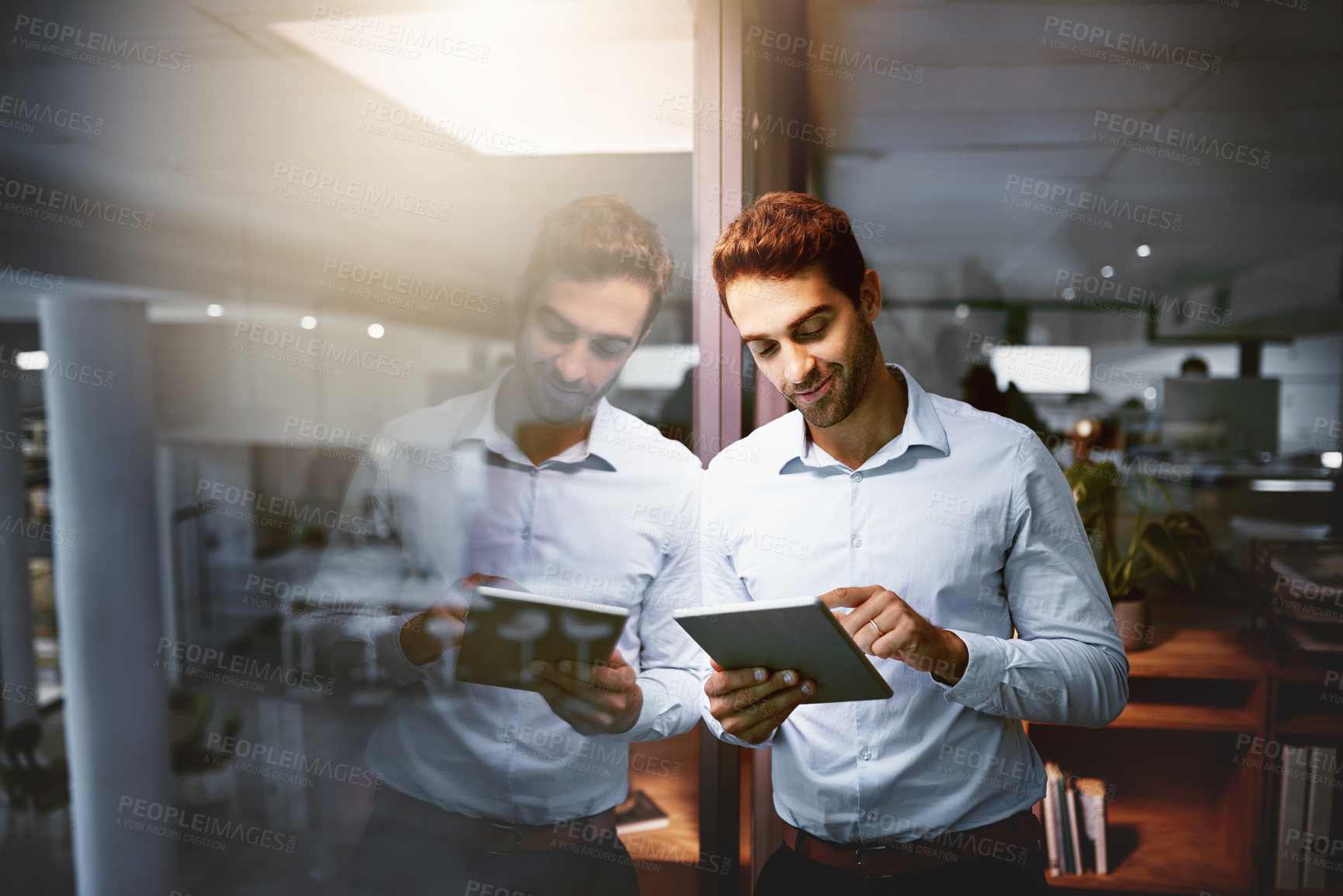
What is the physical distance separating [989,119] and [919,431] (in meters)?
1.30

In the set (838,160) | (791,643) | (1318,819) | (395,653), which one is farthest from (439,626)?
(1318,819)

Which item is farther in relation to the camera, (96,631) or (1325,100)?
(1325,100)

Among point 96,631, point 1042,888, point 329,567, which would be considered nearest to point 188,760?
point 96,631

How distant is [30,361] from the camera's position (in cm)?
129

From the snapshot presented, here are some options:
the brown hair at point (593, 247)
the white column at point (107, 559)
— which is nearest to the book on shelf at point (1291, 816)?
the brown hair at point (593, 247)

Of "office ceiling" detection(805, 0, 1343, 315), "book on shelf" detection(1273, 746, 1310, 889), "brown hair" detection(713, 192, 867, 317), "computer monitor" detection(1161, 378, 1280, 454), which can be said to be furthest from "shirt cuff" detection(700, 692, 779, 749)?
"computer monitor" detection(1161, 378, 1280, 454)

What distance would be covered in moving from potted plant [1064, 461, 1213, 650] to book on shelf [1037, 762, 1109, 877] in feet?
1.43

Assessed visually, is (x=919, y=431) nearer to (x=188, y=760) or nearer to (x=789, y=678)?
(x=789, y=678)

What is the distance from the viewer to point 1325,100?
2.07 m

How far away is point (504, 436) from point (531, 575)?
0.28 meters

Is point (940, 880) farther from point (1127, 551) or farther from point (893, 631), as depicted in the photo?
point (1127, 551)

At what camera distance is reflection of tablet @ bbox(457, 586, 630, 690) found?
3.17 feet

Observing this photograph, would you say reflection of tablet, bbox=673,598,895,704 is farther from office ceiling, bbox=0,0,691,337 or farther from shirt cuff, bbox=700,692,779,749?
office ceiling, bbox=0,0,691,337

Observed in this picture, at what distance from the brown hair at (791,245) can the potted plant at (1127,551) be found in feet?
3.20
